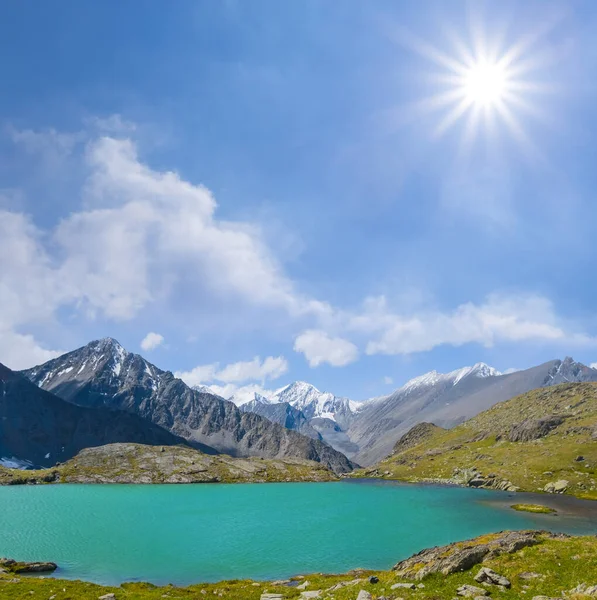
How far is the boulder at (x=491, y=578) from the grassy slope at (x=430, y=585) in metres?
0.45

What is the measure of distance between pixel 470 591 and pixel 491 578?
3.29m

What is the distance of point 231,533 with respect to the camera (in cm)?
8050

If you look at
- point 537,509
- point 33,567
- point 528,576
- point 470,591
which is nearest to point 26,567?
point 33,567

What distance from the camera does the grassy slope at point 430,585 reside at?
86.9ft

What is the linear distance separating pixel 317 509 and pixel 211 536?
52388 mm

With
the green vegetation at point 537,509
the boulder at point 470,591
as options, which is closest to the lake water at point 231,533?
the green vegetation at point 537,509

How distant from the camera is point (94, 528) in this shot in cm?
8450

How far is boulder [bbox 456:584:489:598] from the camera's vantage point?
25281 millimetres

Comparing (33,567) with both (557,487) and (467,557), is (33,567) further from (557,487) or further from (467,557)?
(557,487)

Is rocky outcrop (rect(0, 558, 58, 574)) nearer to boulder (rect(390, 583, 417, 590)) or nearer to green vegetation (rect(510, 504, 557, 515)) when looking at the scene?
boulder (rect(390, 583, 417, 590))

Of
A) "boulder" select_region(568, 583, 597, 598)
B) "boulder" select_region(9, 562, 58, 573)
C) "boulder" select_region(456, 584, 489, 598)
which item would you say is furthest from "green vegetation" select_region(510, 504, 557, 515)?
"boulder" select_region(9, 562, 58, 573)

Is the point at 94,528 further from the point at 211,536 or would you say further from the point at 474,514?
the point at 474,514

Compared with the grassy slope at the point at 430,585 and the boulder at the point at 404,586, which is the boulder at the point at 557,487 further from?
the boulder at the point at 404,586

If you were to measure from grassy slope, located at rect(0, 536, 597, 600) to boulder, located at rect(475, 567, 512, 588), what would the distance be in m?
0.45
